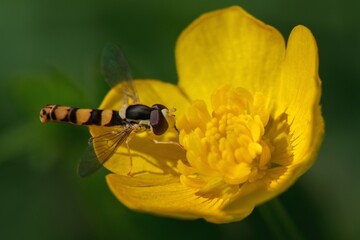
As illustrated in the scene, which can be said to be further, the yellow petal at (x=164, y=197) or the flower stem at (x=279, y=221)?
the flower stem at (x=279, y=221)

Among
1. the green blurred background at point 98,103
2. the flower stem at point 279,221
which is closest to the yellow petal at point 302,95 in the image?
the flower stem at point 279,221

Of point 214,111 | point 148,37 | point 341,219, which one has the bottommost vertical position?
point 341,219

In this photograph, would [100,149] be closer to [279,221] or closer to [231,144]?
[231,144]

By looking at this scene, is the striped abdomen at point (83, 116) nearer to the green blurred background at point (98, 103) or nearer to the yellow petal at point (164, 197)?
the yellow petal at point (164, 197)

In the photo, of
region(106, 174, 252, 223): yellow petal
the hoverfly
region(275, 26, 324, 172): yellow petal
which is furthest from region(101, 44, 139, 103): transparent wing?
region(275, 26, 324, 172): yellow petal

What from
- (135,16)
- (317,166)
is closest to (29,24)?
(135,16)

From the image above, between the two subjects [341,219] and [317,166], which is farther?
[317,166]

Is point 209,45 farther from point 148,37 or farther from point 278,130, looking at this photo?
point 148,37

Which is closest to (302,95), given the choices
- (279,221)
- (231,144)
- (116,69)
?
(231,144)

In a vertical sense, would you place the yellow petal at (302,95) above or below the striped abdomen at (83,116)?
above
